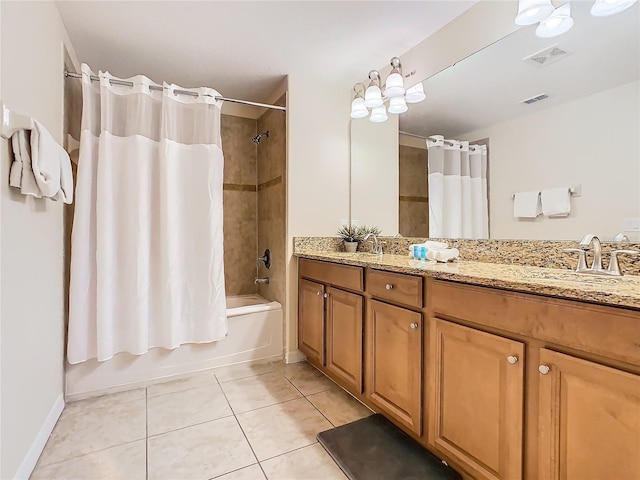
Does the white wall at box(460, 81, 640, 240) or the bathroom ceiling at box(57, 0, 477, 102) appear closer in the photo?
the white wall at box(460, 81, 640, 240)

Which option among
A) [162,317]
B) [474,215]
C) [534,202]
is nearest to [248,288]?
[162,317]

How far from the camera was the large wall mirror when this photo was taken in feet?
4.38

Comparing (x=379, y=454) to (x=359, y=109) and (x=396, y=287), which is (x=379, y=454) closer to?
(x=396, y=287)

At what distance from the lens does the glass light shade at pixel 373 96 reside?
2311 millimetres

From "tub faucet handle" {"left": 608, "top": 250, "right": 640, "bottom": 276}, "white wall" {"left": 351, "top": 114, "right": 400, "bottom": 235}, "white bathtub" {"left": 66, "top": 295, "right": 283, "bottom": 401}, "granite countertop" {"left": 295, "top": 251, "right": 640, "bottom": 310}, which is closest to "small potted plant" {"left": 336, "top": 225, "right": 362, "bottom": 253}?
"white wall" {"left": 351, "top": 114, "right": 400, "bottom": 235}

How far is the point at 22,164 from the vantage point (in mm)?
1243

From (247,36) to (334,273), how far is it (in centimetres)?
156

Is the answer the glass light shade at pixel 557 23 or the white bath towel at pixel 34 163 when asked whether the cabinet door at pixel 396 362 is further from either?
the white bath towel at pixel 34 163

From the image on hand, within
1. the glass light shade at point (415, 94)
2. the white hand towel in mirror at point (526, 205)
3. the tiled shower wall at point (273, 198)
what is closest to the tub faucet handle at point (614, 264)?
the white hand towel in mirror at point (526, 205)

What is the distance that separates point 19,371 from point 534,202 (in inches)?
93.6

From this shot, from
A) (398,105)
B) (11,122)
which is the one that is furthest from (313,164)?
(11,122)

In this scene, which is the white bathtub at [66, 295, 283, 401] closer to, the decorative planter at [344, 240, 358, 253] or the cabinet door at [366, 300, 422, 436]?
the decorative planter at [344, 240, 358, 253]

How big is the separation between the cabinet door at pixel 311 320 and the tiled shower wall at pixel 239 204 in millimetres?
938

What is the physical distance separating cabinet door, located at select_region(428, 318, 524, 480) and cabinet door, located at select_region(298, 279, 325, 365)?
3.18 feet
